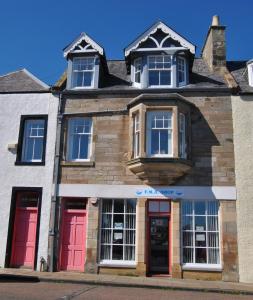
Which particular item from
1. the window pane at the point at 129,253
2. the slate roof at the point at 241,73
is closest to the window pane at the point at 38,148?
the window pane at the point at 129,253

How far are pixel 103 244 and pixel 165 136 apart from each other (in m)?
4.93

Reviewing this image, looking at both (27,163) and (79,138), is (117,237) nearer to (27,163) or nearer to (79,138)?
(79,138)

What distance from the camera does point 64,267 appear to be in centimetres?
1457

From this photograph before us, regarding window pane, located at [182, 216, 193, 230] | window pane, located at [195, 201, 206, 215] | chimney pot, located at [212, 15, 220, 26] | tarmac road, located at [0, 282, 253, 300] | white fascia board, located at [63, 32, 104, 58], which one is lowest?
tarmac road, located at [0, 282, 253, 300]

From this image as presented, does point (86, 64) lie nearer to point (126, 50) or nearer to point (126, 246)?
point (126, 50)

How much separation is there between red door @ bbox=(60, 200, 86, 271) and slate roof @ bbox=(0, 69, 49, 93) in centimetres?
549

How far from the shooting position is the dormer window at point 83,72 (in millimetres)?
16422

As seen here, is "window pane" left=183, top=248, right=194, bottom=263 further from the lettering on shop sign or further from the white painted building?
the white painted building

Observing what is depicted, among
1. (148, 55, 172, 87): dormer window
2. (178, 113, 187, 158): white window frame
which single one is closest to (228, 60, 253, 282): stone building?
(178, 113, 187, 158): white window frame

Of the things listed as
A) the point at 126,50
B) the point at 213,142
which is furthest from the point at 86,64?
the point at 213,142

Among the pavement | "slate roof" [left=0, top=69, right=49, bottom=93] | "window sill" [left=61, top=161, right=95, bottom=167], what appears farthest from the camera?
"slate roof" [left=0, top=69, right=49, bottom=93]

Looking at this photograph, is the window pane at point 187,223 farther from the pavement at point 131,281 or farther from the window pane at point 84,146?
the window pane at point 84,146

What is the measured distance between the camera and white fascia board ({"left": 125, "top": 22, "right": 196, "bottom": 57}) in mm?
15945

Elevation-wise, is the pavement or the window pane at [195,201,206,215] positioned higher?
the window pane at [195,201,206,215]
